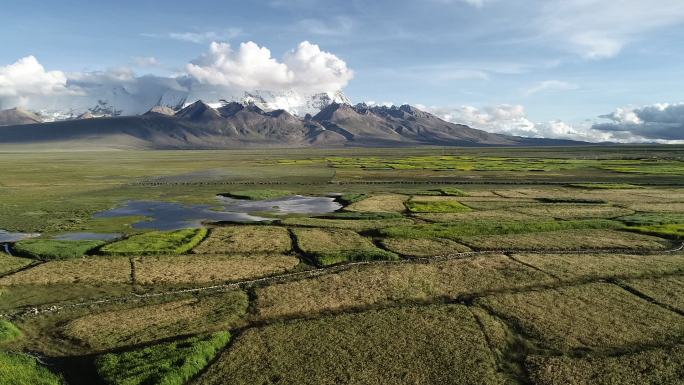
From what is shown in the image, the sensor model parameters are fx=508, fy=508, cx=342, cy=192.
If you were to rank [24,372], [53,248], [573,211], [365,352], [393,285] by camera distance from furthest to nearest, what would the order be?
1. [573,211]
2. [53,248]
3. [393,285]
4. [365,352]
5. [24,372]

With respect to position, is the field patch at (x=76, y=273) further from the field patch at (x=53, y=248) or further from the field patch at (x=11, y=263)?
the field patch at (x=53, y=248)

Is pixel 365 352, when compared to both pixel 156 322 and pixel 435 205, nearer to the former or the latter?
pixel 156 322

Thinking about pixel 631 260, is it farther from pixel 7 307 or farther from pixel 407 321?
pixel 7 307

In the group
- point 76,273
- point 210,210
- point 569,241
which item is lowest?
point 210,210

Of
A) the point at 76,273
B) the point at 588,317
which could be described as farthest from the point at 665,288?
the point at 76,273

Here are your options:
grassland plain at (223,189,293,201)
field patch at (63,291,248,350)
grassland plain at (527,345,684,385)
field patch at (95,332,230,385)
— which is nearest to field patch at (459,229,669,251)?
grassland plain at (527,345,684,385)

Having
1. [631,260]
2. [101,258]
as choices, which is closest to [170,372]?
[101,258]

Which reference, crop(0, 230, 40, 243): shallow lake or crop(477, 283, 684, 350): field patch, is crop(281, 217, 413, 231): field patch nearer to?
crop(477, 283, 684, 350): field patch
